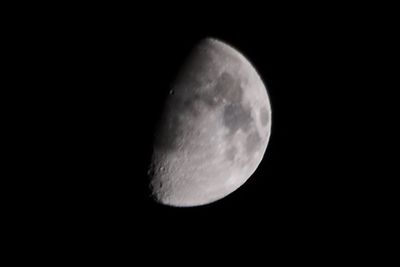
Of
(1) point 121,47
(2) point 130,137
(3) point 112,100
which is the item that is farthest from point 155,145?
(1) point 121,47

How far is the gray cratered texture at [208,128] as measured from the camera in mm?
4430

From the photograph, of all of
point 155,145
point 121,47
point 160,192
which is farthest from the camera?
point 160,192

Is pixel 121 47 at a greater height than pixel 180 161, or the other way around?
pixel 121 47

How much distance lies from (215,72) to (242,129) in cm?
59

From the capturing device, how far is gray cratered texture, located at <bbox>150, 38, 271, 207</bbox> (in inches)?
174

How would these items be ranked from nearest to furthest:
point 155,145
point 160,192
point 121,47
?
point 121,47 → point 155,145 → point 160,192

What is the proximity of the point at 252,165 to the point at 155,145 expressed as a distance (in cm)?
116

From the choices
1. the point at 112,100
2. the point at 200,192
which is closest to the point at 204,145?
the point at 200,192

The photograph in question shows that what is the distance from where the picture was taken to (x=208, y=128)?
14.7ft

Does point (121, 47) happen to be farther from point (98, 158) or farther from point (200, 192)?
point (200, 192)

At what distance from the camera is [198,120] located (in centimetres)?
442

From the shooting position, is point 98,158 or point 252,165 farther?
point 252,165

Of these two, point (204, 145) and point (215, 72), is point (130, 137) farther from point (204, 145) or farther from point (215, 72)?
point (215, 72)

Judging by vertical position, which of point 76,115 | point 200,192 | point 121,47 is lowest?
point 200,192
